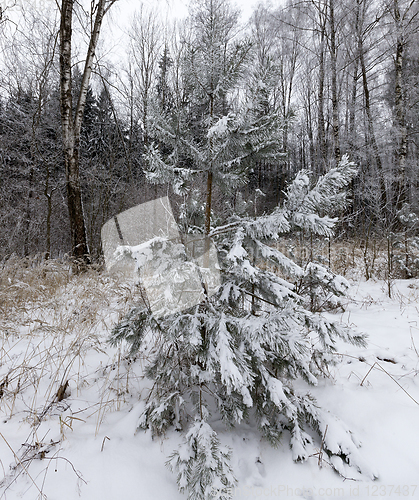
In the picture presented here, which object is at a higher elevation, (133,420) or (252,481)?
(133,420)

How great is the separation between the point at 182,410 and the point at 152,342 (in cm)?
108

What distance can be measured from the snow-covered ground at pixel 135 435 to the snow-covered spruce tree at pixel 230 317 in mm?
125

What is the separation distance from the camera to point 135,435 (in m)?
1.60

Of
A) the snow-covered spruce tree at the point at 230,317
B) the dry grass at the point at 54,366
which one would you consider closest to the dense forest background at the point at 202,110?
the snow-covered spruce tree at the point at 230,317

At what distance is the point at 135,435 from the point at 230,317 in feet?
3.10

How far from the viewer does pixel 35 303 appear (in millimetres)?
3379

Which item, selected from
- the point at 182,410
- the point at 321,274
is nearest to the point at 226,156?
the point at 321,274

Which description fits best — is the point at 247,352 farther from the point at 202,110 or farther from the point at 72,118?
the point at 72,118

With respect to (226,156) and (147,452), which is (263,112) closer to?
(226,156)

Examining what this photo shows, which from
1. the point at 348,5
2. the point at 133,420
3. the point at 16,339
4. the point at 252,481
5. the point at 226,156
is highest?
the point at 348,5

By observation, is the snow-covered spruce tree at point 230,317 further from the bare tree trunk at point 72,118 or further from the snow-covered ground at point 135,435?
the bare tree trunk at point 72,118

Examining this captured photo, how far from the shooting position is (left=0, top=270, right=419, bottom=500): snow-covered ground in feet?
4.21

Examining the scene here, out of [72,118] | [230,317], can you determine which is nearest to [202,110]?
[230,317]

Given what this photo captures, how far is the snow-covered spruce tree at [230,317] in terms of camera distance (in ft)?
4.33
